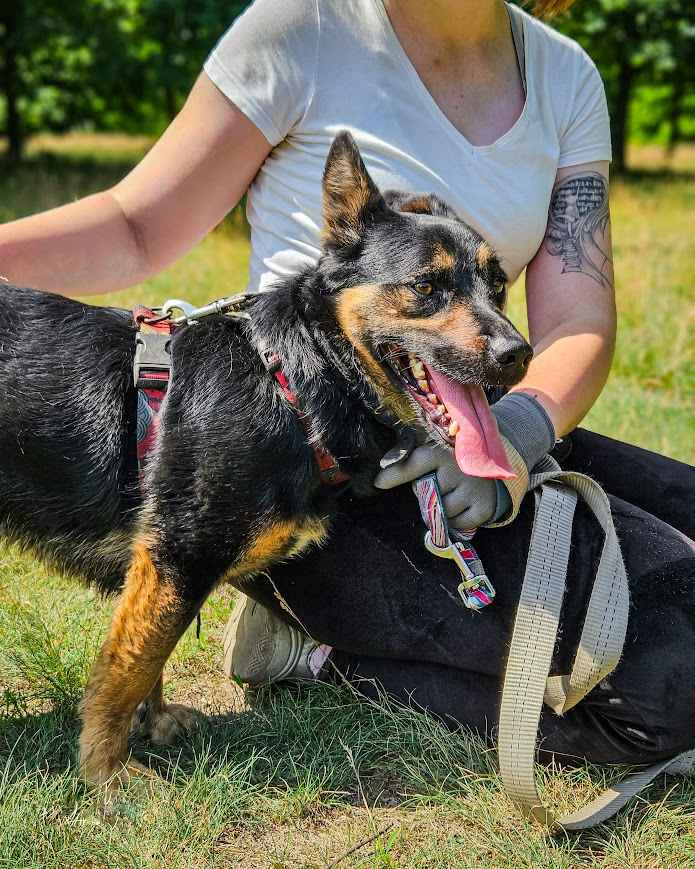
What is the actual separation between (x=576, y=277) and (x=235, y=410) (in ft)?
4.48

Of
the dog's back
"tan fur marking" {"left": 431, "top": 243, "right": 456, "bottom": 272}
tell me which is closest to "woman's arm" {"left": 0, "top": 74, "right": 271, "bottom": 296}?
the dog's back

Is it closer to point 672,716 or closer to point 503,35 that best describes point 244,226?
point 503,35

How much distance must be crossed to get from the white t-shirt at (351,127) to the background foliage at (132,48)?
9997mm

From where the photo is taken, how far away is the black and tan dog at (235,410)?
240cm

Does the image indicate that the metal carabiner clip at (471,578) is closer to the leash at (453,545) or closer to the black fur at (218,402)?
the leash at (453,545)

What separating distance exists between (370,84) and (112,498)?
4.85 ft

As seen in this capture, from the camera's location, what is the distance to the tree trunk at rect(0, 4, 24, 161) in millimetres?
17688

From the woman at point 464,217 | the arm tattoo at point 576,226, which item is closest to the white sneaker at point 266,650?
the woman at point 464,217

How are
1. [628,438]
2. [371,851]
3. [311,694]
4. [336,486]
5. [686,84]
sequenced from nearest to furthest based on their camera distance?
1. [371,851]
2. [336,486]
3. [311,694]
4. [628,438]
5. [686,84]

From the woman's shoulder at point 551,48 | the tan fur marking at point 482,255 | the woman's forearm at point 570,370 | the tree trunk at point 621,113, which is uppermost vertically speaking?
the woman's shoulder at point 551,48

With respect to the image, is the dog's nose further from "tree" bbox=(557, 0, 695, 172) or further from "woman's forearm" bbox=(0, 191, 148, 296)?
"tree" bbox=(557, 0, 695, 172)

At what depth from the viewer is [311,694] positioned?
2.99 m

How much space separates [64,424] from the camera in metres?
2.45

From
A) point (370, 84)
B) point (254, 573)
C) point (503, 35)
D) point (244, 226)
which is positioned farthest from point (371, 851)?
point (244, 226)
